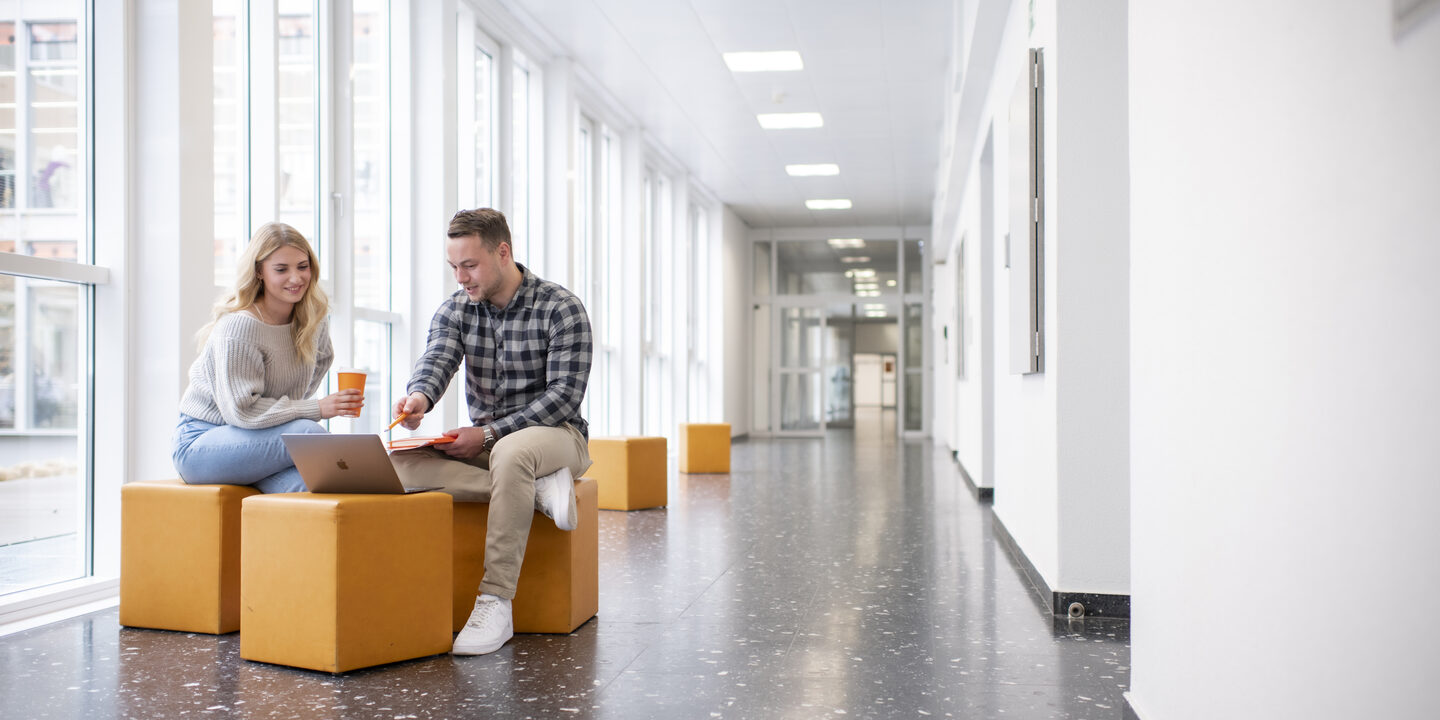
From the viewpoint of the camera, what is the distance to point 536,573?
324 centimetres

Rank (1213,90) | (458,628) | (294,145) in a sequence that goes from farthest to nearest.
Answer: (294,145), (458,628), (1213,90)

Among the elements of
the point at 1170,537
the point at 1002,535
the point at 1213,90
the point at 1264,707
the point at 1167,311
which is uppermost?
the point at 1213,90

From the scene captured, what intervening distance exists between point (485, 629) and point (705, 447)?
269 inches

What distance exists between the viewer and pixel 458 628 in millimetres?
3197

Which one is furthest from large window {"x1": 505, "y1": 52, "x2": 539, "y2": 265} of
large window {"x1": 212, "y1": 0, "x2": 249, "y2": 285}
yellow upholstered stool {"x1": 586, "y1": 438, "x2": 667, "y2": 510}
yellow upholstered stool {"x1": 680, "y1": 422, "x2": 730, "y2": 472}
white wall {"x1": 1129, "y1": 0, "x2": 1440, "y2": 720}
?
white wall {"x1": 1129, "y1": 0, "x2": 1440, "y2": 720}

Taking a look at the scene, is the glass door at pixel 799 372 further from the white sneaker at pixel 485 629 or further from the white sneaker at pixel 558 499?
the white sneaker at pixel 485 629

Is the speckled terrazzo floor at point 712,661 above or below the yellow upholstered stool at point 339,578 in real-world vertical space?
below

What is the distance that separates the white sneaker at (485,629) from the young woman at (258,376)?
2.46 ft

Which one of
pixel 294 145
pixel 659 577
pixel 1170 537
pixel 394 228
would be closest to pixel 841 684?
pixel 1170 537

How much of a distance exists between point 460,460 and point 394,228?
3.68m

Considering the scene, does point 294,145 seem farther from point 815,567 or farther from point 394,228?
point 815,567

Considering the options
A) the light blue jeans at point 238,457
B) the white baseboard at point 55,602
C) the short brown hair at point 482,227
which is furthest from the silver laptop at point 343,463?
the white baseboard at point 55,602

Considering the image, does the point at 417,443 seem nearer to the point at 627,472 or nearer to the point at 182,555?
the point at 182,555

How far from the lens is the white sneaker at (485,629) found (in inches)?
115
